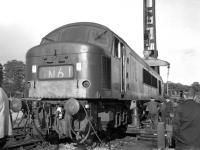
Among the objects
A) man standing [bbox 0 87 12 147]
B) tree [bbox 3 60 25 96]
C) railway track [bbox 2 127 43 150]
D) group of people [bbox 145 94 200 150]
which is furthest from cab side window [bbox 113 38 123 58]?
tree [bbox 3 60 25 96]

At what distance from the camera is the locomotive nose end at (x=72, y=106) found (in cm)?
767

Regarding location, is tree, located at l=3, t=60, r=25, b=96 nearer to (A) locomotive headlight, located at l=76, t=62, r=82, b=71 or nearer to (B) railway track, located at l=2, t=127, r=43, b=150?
(B) railway track, located at l=2, t=127, r=43, b=150

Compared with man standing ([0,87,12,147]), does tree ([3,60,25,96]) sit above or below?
above

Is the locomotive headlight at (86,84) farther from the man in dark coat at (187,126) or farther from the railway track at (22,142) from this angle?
the man in dark coat at (187,126)

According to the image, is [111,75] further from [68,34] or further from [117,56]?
[68,34]

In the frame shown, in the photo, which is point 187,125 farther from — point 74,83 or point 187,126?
point 74,83

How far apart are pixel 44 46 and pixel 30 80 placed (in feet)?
3.78

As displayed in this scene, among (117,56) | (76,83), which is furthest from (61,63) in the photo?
(117,56)

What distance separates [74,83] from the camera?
8.50 meters

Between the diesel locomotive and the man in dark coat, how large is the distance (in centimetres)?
354

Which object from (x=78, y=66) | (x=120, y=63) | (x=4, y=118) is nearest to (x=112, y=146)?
(x=78, y=66)

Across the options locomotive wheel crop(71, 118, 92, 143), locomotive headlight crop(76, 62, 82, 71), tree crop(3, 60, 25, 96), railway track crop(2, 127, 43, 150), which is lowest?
railway track crop(2, 127, 43, 150)

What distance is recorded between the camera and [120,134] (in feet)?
40.2

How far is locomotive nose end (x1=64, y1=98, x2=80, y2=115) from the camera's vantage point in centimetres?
767
